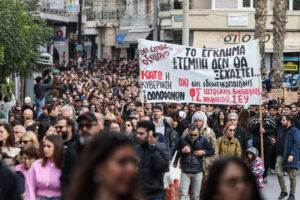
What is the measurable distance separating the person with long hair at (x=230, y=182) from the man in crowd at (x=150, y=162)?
3639 mm

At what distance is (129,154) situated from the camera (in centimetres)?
363

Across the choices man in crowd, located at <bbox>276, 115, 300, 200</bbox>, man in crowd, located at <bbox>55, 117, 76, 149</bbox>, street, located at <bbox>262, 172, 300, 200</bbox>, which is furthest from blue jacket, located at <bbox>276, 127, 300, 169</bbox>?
man in crowd, located at <bbox>55, 117, 76, 149</bbox>

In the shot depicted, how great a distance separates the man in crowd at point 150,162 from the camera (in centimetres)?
805

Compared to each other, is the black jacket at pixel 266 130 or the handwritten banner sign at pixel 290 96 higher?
the handwritten banner sign at pixel 290 96

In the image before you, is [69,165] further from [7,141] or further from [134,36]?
[134,36]

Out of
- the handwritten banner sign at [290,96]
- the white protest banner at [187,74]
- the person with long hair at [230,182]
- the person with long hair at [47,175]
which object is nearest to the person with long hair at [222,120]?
the white protest banner at [187,74]

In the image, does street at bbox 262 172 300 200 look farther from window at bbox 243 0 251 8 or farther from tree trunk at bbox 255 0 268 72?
window at bbox 243 0 251 8

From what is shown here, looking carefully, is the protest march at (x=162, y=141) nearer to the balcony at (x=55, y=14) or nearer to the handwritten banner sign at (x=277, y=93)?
the handwritten banner sign at (x=277, y=93)

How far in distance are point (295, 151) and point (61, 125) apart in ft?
20.9

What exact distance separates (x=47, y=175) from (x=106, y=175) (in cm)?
414

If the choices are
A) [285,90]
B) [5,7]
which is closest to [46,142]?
[5,7]

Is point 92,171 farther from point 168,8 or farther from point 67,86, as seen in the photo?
point 168,8

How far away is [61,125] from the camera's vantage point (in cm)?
850

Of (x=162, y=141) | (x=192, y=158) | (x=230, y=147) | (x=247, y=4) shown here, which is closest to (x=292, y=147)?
(x=230, y=147)
